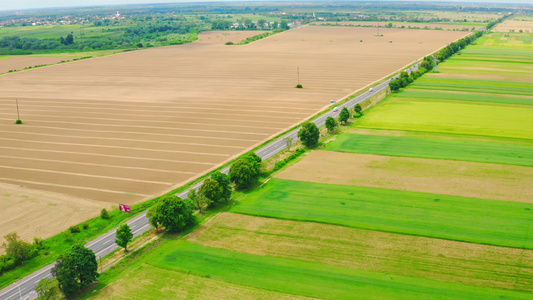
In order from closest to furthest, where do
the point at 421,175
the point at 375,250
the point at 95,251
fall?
the point at 375,250 < the point at 95,251 < the point at 421,175

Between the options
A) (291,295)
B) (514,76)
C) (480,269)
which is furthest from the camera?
(514,76)

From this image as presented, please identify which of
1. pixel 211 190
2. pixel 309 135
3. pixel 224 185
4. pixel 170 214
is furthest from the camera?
pixel 309 135

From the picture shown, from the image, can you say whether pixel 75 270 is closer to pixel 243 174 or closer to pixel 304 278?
pixel 304 278

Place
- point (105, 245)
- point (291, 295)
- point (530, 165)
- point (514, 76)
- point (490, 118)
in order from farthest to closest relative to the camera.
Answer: point (514, 76)
point (490, 118)
point (530, 165)
point (105, 245)
point (291, 295)

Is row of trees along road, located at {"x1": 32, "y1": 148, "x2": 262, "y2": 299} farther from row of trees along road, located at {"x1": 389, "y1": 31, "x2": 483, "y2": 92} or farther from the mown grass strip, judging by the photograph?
row of trees along road, located at {"x1": 389, "y1": 31, "x2": 483, "y2": 92}

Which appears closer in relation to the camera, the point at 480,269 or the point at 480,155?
the point at 480,269

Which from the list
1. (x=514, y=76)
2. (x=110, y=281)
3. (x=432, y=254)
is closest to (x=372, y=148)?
(x=432, y=254)

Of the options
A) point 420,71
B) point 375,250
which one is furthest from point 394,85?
point 375,250

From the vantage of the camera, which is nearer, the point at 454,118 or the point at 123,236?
the point at 123,236

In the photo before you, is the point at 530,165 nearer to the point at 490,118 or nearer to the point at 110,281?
the point at 490,118
